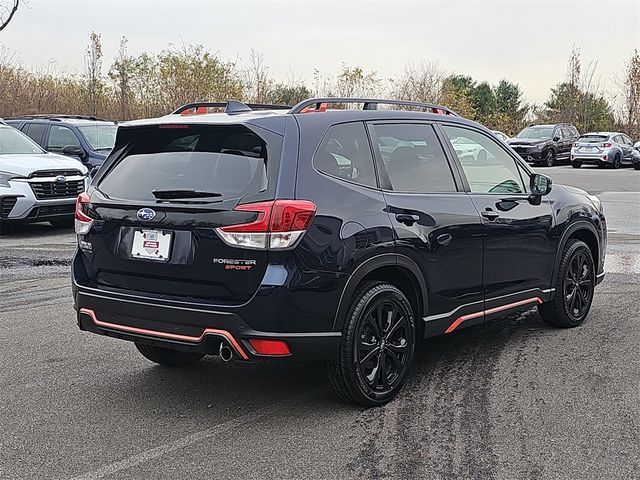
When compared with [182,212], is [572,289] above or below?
below

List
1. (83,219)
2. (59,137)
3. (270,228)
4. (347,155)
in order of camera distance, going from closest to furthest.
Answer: (270,228) → (347,155) → (83,219) → (59,137)

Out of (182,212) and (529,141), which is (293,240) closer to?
(182,212)

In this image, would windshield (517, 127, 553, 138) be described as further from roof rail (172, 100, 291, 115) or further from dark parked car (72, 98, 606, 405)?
roof rail (172, 100, 291, 115)

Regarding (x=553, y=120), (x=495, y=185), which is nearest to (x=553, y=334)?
(x=495, y=185)

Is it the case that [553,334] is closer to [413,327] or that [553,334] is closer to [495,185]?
[495,185]

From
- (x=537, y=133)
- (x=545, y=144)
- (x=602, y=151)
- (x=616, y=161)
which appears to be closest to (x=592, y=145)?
(x=602, y=151)

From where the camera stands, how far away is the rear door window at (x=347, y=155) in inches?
187

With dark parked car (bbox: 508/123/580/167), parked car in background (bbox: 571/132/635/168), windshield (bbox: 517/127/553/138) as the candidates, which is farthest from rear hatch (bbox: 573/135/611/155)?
windshield (bbox: 517/127/553/138)

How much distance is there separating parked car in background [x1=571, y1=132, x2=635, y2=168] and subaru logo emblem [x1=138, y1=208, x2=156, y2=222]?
31359 millimetres

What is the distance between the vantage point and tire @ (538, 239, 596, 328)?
659 centimetres

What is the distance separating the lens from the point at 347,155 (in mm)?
4945

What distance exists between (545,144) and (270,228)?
31.2 meters

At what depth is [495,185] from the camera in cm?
601

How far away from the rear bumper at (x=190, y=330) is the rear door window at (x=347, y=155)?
0.94m
